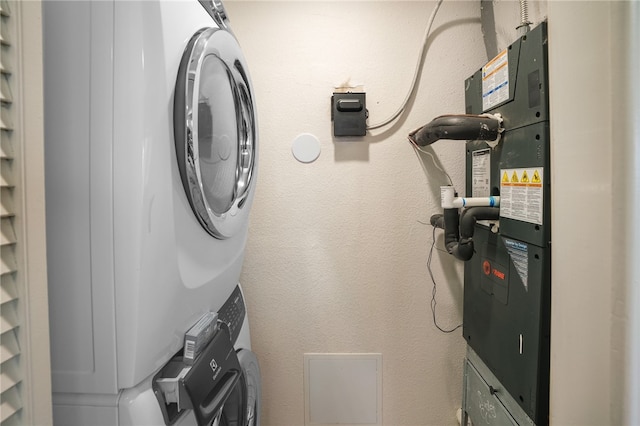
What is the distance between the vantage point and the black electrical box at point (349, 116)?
3.89 ft

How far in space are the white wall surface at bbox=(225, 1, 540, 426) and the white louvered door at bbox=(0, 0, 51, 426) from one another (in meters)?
0.84

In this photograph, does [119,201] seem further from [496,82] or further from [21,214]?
[496,82]

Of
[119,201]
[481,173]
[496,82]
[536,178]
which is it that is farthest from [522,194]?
[119,201]

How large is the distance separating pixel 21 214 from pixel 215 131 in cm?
37

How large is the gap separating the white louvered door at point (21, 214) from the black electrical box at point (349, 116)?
0.91m

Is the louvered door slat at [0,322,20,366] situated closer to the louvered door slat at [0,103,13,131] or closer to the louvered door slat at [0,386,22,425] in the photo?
the louvered door slat at [0,386,22,425]

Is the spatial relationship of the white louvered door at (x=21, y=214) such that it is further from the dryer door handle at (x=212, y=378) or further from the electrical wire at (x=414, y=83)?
the electrical wire at (x=414, y=83)

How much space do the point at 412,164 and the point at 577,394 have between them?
0.90m

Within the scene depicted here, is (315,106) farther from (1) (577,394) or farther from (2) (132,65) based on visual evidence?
(1) (577,394)

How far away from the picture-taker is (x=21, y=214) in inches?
15.9

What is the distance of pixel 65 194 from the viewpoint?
1.64 ft

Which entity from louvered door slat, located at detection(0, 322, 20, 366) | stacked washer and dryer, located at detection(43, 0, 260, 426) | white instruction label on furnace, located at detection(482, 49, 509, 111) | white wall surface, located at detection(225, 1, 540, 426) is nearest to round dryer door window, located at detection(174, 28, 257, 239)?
stacked washer and dryer, located at detection(43, 0, 260, 426)

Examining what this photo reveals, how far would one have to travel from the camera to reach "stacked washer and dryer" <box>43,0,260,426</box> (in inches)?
19.0

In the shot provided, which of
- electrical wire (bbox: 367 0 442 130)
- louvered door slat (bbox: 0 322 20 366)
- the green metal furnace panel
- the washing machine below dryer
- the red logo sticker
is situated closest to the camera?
louvered door slat (bbox: 0 322 20 366)
